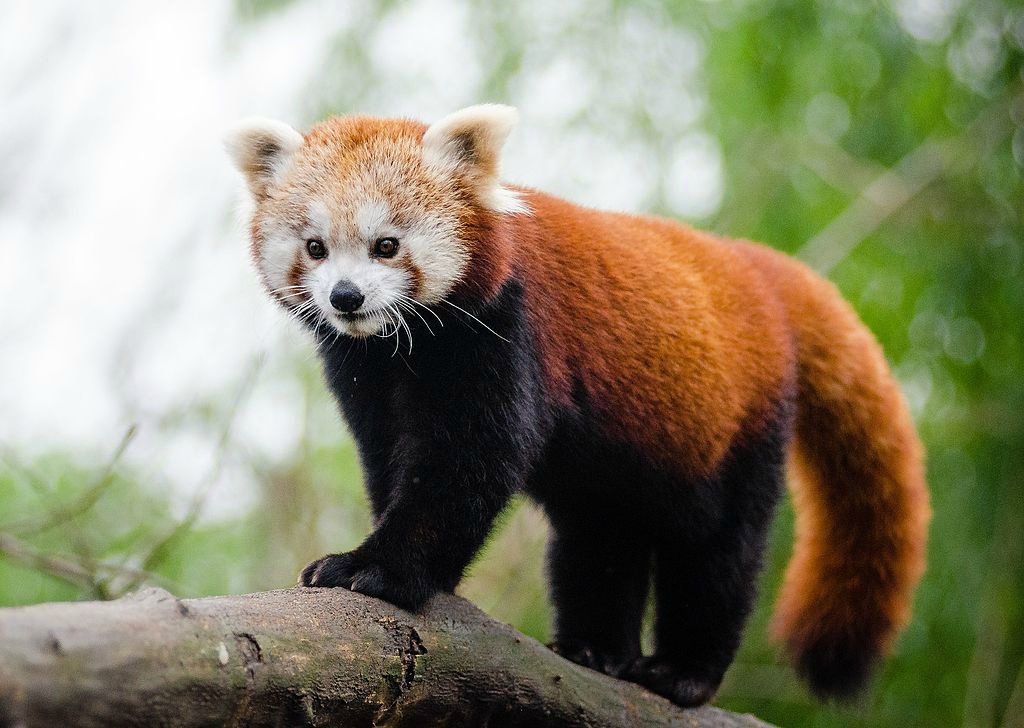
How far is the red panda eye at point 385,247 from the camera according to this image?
273cm

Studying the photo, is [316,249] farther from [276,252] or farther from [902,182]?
[902,182]

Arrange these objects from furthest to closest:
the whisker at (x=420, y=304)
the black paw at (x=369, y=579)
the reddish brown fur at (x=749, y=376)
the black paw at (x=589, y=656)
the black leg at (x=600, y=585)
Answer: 1. the black leg at (x=600, y=585)
2. the black paw at (x=589, y=656)
3. the reddish brown fur at (x=749, y=376)
4. the whisker at (x=420, y=304)
5. the black paw at (x=369, y=579)

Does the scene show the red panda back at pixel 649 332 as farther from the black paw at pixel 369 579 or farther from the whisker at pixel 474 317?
the black paw at pixel 369 579

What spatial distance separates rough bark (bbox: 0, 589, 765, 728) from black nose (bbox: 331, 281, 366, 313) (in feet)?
2.21

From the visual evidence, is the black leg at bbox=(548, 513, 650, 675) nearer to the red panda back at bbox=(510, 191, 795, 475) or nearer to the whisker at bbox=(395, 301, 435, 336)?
the red panda back at bbox=(510, 191, 795, 475)

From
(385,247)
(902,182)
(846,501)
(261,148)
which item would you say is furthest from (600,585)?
(902,182)

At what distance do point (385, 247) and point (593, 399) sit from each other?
75 cm

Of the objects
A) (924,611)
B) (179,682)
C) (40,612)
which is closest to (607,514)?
(179,682)

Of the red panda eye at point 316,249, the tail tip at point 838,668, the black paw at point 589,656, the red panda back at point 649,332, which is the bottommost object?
the tail tip at point 838,668

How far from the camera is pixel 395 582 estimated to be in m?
2.46

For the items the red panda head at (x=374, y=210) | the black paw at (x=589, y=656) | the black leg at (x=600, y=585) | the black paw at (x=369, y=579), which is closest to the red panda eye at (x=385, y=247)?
the red panda head at (x=374, y=210)

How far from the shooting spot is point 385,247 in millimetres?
2744

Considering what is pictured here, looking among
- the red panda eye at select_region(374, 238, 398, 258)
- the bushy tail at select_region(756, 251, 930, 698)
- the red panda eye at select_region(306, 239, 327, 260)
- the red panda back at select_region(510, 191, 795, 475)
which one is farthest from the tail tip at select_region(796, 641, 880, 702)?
the red panda eye at select_region(306, 239, 327, 260)

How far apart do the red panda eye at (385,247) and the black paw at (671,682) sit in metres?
1.43
